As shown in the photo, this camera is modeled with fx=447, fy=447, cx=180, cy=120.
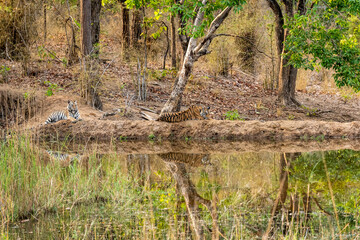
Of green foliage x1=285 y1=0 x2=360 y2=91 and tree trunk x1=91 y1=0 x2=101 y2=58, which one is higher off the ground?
tree trunk x1=91 y1=0 x2=101 y2=58

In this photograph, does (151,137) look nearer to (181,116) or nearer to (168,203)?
(181,116)

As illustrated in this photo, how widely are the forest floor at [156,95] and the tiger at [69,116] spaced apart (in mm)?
389

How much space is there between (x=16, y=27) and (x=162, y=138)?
7.45 m

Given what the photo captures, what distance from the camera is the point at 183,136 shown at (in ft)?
37.5

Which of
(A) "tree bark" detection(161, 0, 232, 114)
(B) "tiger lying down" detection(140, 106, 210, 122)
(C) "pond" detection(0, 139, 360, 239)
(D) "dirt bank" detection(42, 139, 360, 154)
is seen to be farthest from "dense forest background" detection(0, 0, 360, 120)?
(C) "pond" detection(0, 139, 360, 239)

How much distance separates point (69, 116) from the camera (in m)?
11.9

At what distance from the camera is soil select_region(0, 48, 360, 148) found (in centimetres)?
1136

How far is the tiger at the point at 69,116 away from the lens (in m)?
11.9

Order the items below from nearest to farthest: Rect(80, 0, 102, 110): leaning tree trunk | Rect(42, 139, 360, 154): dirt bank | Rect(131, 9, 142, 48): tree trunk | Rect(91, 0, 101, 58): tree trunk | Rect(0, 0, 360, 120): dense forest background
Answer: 1. Rect(42, 139, 360, 154): dirt bank
2. Rect(0, 0, 360, 120): dense forest background
3. Rect(80, 0, 102, 110): leaning tree trunk
4. Rect(91, 0, 101, 58): tree trunk
5. Rect(131, 9, 142, 48): tree trunk

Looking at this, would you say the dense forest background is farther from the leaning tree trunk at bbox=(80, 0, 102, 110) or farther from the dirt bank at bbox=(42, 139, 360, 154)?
the dirt bank at bbox=(42, 139, 360, 154)

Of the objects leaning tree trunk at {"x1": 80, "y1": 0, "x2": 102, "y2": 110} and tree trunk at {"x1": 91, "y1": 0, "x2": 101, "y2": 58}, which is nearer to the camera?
leaning tree trunk at {"x1": 80, "y1": 0, "x2": 102, "y2": 110}

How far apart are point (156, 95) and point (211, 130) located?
5590 mm

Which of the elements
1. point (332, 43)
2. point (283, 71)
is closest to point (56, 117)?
point (332, 43)

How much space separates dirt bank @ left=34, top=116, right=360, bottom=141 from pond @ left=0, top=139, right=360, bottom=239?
3.57 metres
